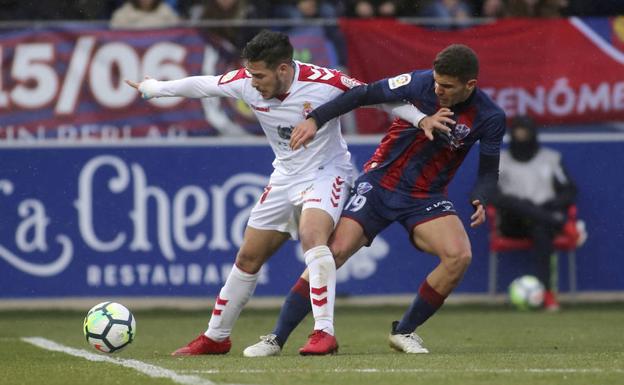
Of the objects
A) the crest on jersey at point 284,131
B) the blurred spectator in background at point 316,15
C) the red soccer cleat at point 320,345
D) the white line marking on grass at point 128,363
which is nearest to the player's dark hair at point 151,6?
the blurred spectator in background at point 316,15

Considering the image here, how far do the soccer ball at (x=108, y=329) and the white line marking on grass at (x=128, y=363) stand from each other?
0.32 feet

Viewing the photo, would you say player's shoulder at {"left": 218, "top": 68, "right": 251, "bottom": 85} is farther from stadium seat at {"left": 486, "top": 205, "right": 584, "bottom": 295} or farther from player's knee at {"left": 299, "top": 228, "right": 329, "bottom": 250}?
stadium seat at {"left": 486, "top": 205, "right": 584, "bottom": 295}

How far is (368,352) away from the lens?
8.79 metres

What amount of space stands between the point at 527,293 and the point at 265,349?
4.99 m

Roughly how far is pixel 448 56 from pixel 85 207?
5.67m

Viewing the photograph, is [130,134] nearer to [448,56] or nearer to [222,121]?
[222,121]

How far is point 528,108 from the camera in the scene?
13117mm

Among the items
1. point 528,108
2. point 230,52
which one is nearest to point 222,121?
point 230,52

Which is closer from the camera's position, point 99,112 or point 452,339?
point 452,339

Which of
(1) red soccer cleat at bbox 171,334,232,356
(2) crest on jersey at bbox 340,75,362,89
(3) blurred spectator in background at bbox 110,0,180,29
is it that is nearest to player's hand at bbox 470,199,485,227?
(2) crest on jersey at bbox 340,75,362,89

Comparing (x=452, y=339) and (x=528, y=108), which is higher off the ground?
(x=528, y=108)

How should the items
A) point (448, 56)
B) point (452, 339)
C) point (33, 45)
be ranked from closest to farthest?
point (448, 56)
point (452, 339)
point (33, 45)

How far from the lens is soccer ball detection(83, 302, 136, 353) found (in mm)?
→ 8289

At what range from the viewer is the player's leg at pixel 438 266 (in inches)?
328
